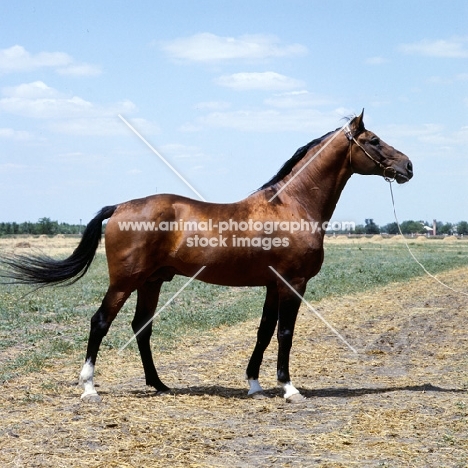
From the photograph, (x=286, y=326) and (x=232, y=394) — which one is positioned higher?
(x=286, y=326)

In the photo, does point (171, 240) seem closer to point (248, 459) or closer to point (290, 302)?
point (290, 302)

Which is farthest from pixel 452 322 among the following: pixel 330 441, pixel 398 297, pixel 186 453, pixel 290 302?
pixel 186 453

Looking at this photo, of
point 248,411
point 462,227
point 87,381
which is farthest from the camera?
point 462,227

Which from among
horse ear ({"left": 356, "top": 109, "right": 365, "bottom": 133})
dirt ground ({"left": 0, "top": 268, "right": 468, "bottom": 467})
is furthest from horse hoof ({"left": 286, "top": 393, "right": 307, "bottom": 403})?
horse ear ({"left": 356, "top": 109, "right": 365, "bottom": 133})

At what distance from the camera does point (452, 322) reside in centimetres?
1363

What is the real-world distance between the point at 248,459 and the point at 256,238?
2827 mm

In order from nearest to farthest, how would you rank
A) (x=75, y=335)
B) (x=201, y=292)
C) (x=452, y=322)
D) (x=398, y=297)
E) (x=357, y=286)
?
(x=75, y=335) < (x=452, y=322) < (x=398, y=297) < (x=201, y=292) < (x=357, y=286)

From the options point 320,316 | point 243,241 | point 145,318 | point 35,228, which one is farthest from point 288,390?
point 35,228

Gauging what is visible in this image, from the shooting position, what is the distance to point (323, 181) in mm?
7844

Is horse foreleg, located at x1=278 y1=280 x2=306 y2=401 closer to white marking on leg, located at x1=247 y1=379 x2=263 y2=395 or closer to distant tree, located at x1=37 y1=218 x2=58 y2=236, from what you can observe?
white marking on leg, located at x1=247 y1=379 x2=263 y2=395

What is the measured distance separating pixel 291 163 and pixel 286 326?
1893 mm

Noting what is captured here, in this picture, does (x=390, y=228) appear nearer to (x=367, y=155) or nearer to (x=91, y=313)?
(x=91, y=313)

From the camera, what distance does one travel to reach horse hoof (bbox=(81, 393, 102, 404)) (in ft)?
23.3

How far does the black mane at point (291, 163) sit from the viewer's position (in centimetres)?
798
